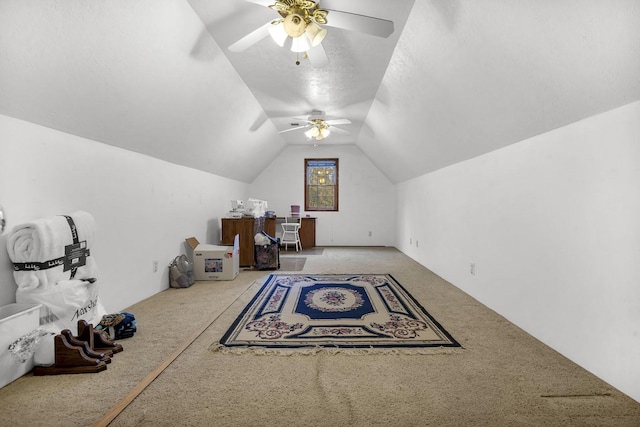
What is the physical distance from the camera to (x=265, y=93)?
421 centimetres

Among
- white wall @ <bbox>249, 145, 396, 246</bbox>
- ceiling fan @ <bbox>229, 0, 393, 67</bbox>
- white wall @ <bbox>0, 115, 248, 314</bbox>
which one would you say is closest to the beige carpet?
white wall @ <bbox>0, 115, 248, 314</bbox>

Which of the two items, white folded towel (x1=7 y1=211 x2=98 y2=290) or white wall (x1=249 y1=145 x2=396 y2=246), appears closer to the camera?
white folded towel (x1=7 y1=211 x2=98 y2=290)

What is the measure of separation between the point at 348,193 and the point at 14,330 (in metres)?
6.87

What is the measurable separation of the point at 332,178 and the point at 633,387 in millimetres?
6866

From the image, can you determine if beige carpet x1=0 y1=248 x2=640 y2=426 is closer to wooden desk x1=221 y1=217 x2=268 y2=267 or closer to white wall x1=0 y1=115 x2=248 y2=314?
white wall x1=0 y1=115 x2=248 y2=314

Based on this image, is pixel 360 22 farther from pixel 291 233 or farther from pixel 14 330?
pixel 291 233

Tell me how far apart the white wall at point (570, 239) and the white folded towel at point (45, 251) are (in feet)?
11.2

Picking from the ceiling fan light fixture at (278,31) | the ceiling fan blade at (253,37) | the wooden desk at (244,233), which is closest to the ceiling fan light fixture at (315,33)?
the ceiling fan light fixture at (278,31)

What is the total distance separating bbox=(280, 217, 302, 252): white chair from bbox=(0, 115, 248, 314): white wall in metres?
2.81

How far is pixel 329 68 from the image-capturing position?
3.44 metres

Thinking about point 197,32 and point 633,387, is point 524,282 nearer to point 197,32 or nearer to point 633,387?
point 633,387

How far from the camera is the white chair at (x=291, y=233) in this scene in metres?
7.31

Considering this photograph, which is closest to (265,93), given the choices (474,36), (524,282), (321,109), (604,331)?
(321,109)

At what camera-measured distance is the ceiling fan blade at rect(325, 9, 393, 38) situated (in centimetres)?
191
